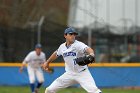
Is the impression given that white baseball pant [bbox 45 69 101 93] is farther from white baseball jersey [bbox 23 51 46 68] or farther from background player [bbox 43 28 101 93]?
white baseball jersey [bbox 23 51 46 68]

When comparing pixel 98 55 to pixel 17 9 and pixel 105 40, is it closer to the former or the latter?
pixel 105 40

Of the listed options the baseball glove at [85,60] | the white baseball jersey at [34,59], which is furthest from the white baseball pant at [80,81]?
the white baseball jersey at [34,59]

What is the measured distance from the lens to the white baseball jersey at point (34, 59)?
64.6 ft

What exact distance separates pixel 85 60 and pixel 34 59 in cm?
741

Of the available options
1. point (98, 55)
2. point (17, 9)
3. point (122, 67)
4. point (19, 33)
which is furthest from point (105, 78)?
point (17, 9)

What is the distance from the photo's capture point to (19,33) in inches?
1000

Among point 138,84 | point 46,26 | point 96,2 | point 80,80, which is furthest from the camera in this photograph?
point 96,2

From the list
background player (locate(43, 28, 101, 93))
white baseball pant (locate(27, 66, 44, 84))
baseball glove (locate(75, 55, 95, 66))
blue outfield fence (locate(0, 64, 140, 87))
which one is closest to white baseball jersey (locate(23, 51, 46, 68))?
white baseball pant (locate(27, 66, 44, 84))

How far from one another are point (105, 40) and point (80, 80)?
1281cm

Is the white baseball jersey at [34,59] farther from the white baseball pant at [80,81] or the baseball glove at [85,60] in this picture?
the baseball glove at [85,60]

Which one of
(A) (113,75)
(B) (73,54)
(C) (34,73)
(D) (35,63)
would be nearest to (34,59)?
(D) (35,63)

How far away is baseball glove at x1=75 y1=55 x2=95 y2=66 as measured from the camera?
12461 millimetres

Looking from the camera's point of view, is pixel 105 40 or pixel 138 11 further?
pixel 138 11

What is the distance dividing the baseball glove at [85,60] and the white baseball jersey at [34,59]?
6955 mm
